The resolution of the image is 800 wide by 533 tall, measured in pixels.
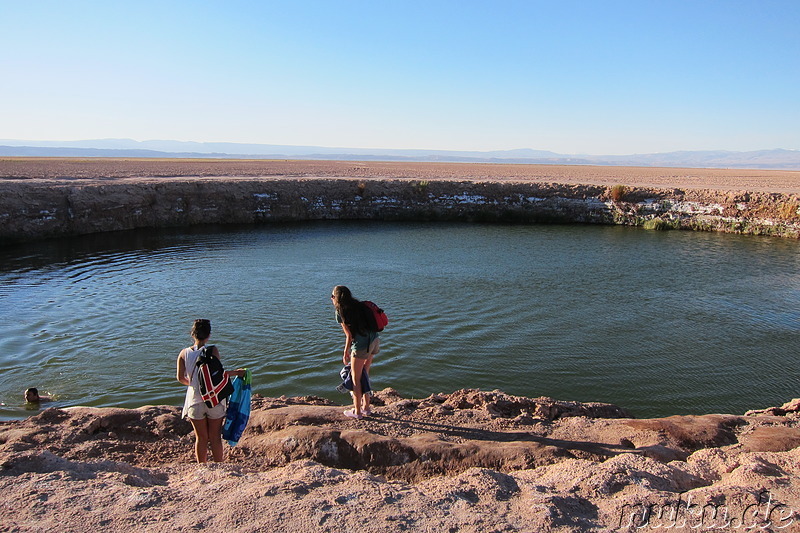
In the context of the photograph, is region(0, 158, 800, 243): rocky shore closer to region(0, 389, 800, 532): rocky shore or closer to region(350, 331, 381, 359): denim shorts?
region(0, 389, 800, 532): rocky shore

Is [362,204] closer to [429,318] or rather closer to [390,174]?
[429,318]

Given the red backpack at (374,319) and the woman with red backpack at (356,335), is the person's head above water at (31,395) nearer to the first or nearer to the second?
the woman with red backpack at (356,335)

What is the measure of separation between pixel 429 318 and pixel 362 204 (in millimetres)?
19027

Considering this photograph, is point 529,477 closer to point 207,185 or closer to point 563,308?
point 563,308

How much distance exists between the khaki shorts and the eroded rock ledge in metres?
20.9

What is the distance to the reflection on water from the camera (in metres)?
8.90

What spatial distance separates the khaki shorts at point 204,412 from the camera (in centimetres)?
513

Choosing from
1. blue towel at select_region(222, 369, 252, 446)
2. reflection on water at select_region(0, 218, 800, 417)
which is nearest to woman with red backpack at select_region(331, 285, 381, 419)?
blue towel at select_region(222, 369, 252, 446)

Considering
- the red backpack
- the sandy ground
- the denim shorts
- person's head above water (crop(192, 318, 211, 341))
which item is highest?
the sandy ground

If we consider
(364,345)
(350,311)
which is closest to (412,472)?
(364,345)

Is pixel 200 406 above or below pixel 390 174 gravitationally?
below

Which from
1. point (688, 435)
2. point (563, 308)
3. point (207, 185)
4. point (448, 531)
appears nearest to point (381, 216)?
point (207, 185)

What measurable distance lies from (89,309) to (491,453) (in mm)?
10707

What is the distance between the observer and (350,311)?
6.10 m
